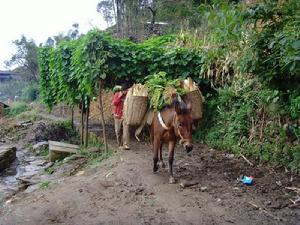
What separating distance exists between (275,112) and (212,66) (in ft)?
10.1

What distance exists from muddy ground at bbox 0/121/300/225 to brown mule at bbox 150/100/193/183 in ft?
1.99

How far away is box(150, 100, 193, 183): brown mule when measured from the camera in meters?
6.59

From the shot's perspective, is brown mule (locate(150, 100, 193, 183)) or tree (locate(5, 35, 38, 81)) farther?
tree (locate(5, 35, 38, 81))

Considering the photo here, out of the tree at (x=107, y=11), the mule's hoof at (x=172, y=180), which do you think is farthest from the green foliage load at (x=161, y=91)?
the tree at (x=107, y=11)

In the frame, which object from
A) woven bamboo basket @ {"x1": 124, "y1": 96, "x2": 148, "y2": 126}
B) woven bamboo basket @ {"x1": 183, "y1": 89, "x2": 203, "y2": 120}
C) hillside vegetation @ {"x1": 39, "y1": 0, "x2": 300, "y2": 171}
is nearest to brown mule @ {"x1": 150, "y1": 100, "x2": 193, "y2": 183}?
woven bamboo basket @ {"x1": 124, "y1": 96, "x2": 148, "y2": 126}

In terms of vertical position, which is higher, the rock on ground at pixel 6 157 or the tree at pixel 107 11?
the tree at pixel 107 11

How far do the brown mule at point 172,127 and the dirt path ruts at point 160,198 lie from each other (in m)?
0.60

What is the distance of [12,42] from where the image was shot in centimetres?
3834

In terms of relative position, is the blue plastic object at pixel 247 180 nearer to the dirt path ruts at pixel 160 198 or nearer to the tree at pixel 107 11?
the dirt path ruts at pixel 160 198

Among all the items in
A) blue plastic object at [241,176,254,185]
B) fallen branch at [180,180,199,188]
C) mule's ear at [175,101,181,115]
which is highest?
mule's ear at [175,101,181,115]

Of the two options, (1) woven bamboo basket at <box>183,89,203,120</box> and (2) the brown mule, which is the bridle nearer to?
(2) the brown mule

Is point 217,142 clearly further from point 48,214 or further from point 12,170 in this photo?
point 12,170

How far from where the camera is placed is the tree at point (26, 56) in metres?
35.9

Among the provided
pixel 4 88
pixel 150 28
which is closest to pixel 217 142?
pixel 150 28
